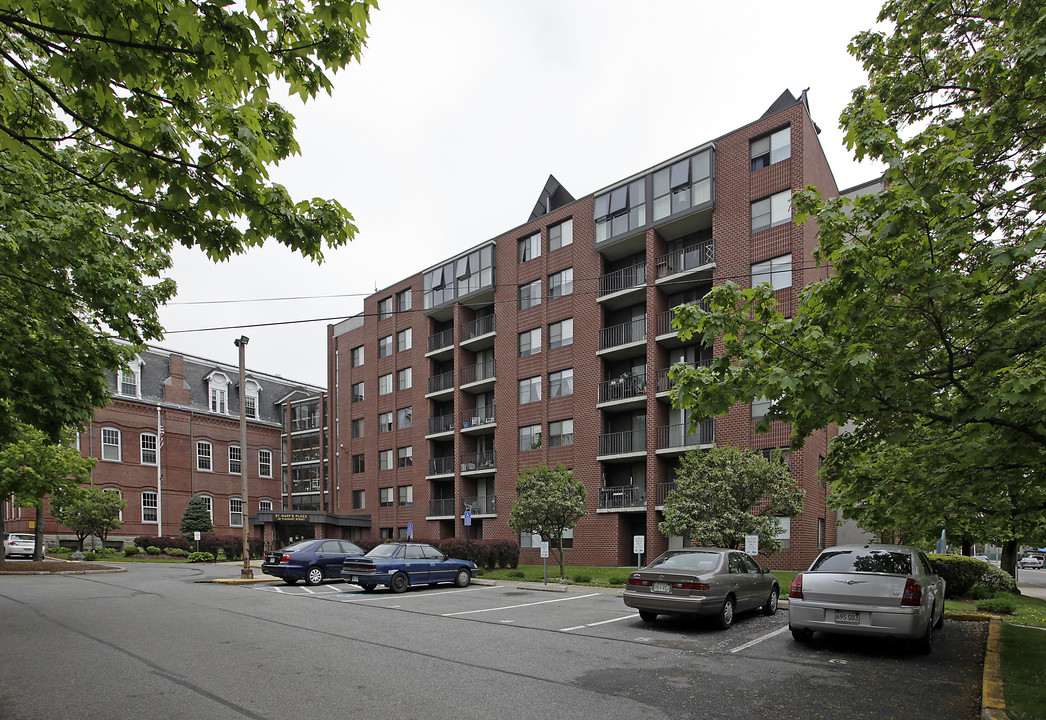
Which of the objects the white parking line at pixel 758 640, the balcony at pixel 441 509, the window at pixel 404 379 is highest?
the window at pixel 404 379

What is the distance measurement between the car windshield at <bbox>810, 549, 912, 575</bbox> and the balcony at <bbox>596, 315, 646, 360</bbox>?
20.1 meters

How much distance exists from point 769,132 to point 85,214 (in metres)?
25.2

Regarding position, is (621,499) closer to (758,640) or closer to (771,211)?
(771,211)

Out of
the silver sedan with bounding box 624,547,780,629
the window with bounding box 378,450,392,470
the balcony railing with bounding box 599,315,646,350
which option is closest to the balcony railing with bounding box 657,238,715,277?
the balcony railing with bounding box 599,315,646,350

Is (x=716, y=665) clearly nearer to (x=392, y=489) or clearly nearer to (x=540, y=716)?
(x=540, y=716)

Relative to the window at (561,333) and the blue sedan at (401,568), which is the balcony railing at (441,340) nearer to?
the window at (561,333)

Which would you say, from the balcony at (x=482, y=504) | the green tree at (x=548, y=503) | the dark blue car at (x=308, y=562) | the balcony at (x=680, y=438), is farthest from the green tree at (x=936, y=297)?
the balcony at (x=482, y=504)

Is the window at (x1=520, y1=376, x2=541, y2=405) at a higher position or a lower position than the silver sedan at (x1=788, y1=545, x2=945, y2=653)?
higher

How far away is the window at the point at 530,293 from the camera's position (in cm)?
3578

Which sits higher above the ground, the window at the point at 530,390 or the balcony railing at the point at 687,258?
the balcony railing at the point at 687,258

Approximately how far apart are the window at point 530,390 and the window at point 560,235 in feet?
23.0

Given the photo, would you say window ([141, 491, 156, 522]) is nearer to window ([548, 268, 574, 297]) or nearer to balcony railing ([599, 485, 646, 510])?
window ([548, 268, 574, 297])

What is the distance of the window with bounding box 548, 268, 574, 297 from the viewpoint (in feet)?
112

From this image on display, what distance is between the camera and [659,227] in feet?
99.3
